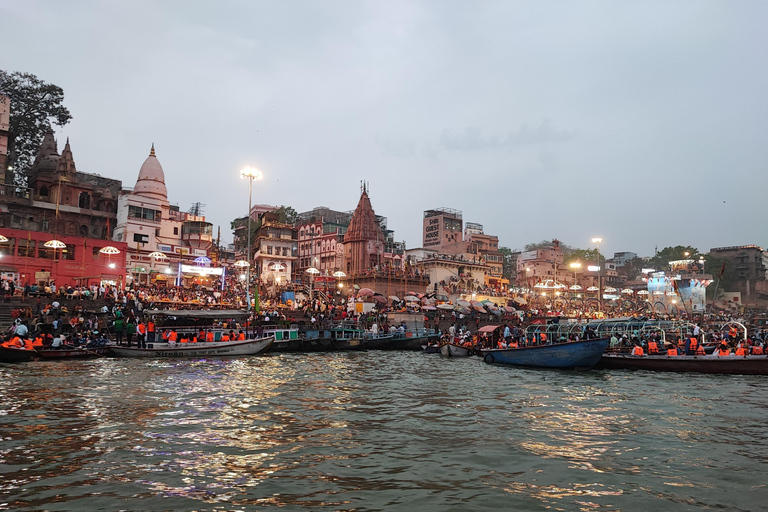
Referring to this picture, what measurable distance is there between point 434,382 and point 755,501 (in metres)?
13.3

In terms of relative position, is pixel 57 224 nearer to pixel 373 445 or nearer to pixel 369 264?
pixel 369 264

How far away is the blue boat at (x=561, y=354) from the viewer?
923 inches

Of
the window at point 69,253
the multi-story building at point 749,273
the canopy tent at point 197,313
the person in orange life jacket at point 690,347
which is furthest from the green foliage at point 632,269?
the window at point 69,253

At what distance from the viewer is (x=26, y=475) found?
791 centimetres

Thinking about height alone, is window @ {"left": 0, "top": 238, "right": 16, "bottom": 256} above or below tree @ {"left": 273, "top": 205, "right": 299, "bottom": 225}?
below

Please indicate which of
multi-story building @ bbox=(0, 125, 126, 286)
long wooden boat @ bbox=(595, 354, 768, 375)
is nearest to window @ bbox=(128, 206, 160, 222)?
multi-story building @ bbox=(0, 125, 126, 286)

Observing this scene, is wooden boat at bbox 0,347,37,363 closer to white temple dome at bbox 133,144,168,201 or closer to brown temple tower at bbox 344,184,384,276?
white temple dome at bbox 133,144,168,201

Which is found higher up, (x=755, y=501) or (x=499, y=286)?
(x=499, y=286)

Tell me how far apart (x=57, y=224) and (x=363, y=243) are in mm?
34663

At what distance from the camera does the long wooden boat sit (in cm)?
2219

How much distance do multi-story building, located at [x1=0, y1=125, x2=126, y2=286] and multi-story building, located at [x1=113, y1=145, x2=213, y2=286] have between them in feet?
7.37

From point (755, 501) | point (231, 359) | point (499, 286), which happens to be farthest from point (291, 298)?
point (755, 501)

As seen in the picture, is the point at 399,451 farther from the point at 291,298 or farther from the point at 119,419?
the point at 291,298

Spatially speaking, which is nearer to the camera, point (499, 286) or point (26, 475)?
point (26, 475)
